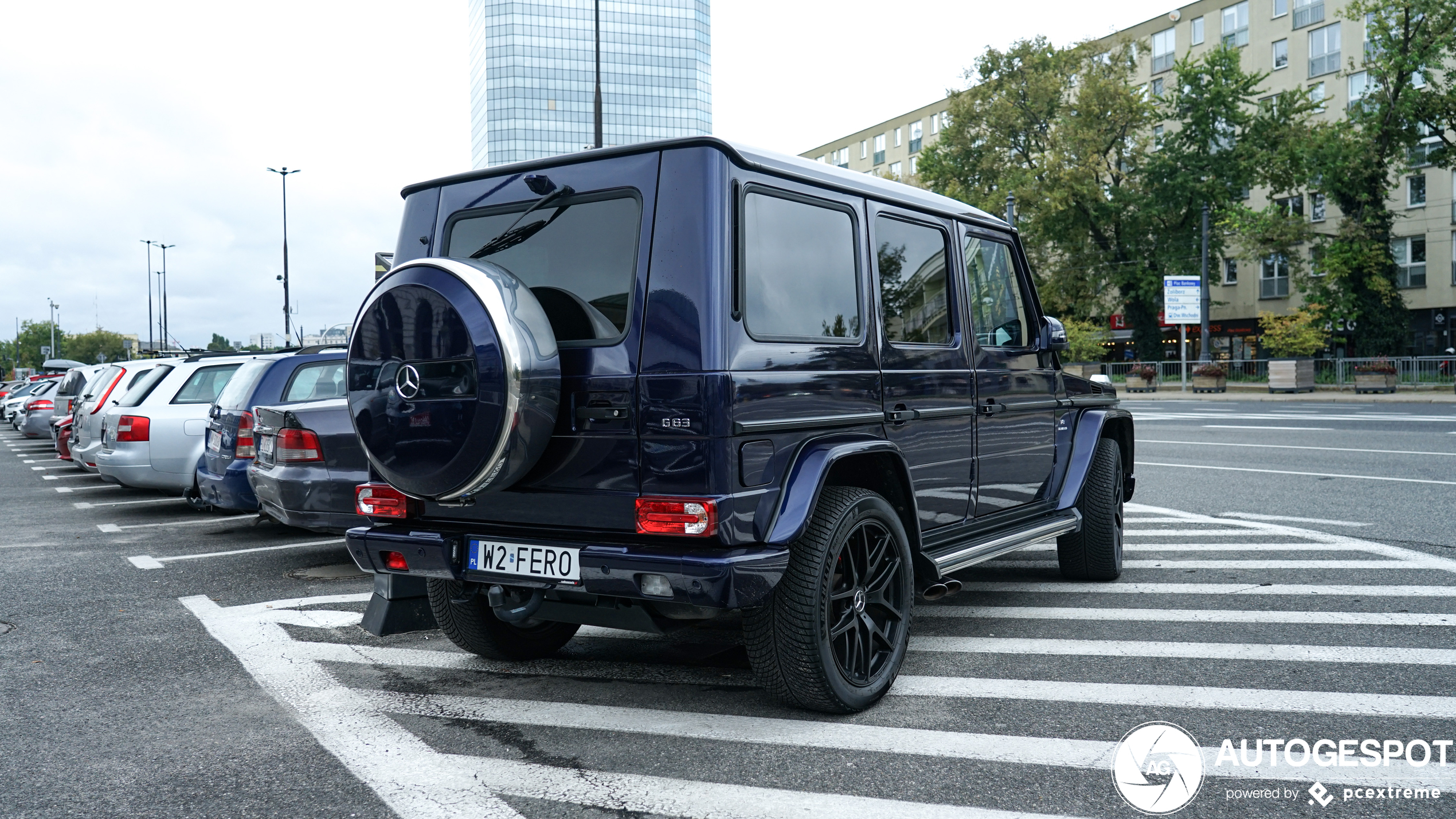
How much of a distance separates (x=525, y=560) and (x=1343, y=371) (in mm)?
37179

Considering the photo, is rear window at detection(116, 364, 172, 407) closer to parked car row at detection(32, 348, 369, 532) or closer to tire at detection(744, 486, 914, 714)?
→ parked car row at detection(32, 348, 369, 532)

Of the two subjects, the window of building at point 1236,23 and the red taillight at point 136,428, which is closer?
the red taillight at point 136,428

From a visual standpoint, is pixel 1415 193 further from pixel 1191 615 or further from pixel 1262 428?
pixel 1191 615

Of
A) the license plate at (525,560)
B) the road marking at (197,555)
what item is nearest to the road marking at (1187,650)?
the license plate at (525,560)

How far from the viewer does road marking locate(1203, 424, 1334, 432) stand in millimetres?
18625

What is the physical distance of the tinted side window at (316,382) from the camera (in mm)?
8930

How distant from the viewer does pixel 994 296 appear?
18.9 feet

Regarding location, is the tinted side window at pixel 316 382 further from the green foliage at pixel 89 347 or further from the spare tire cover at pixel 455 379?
the green foliage at pixel 89 347

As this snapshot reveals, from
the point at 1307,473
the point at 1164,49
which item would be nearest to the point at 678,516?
the point at 1307,473

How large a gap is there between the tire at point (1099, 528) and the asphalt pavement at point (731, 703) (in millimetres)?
146

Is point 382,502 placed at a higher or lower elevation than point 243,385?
lower

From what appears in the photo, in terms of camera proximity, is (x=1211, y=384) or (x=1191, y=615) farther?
(x=1211, y=384)

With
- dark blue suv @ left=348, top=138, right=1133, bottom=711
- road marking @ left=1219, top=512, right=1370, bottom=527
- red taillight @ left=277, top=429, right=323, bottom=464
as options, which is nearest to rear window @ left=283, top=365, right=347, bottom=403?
red taillight @ left=277, top=429, right=323, bottom=464

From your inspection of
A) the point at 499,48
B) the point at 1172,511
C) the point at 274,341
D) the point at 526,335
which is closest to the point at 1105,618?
the point at 526,335
